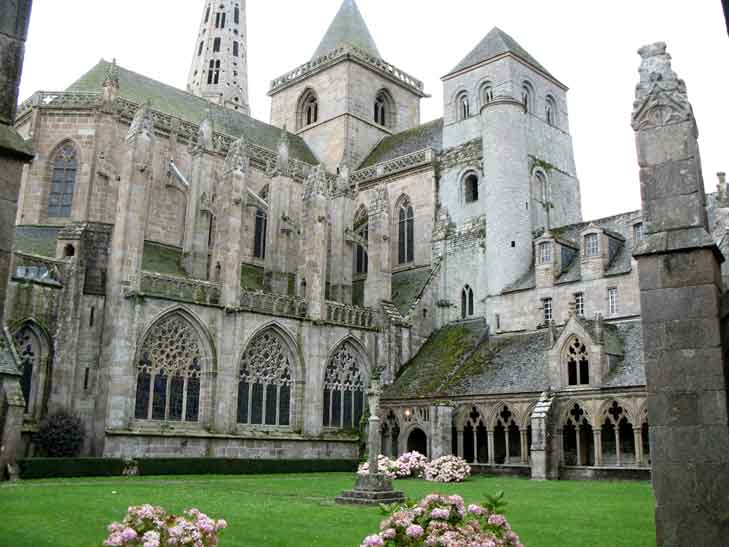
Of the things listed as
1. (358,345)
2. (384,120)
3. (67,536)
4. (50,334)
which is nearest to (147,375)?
→ (50,334)

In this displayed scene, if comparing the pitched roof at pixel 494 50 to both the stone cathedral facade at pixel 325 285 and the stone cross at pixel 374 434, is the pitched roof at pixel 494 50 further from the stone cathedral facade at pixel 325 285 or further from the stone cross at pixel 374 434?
the stone cross at pixel 374 434

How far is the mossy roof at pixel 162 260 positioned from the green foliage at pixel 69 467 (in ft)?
26.6

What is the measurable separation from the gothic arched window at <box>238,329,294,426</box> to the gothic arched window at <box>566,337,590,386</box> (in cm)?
1178

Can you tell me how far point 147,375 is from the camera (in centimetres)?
2812

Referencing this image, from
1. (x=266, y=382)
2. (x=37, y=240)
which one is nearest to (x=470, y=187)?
(x=266, y=382)

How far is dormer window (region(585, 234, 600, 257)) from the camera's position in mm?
32406

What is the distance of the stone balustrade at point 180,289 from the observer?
2852cm

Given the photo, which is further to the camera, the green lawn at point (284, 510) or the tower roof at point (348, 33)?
the tower roof at point (348, 33)

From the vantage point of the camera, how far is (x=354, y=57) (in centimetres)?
4962

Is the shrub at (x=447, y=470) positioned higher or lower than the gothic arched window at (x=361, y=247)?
lower

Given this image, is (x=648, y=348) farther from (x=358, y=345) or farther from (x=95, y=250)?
(x=358, y=345)

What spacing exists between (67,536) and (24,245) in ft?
72.5

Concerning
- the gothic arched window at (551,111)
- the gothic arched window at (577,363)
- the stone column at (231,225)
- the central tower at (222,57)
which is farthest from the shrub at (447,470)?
the central tower at (222,57)

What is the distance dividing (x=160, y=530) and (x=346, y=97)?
4385 centimetres
